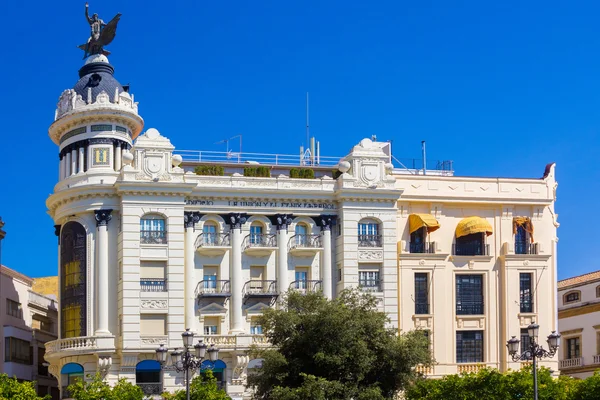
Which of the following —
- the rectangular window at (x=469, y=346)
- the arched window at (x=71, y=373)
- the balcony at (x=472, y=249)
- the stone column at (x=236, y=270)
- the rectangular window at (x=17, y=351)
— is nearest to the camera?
the arched window at (x=71, y=373)

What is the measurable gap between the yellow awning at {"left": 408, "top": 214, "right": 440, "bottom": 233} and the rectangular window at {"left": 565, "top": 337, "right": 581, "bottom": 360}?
1796 centimetres

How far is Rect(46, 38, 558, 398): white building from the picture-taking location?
68750mm

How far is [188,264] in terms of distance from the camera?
70.1 m

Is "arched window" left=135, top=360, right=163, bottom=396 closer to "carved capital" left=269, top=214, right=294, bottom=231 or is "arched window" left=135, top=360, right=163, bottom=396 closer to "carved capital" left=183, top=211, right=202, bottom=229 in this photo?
"carved capital" left=183, top=211, right=202, bottom=229

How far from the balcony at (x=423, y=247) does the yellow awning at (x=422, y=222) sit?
2.78 ft

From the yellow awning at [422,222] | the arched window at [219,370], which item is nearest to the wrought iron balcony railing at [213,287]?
the arched window at [219,370]

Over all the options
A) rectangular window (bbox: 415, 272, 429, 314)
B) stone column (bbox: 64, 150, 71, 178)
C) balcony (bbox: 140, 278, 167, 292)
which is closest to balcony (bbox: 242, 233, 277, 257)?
balcony (bbox: 140, 278, 167, 292)

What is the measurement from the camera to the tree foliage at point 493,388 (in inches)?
2365

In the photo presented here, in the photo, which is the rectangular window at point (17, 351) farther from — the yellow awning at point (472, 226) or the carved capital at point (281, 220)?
the yellow awning at point (472, 226)

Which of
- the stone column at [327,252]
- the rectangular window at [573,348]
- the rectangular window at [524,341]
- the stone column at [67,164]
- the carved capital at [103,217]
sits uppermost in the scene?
the stone column at [67,164]

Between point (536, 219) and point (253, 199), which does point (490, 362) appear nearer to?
point (536, 219)

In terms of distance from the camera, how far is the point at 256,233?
237ft

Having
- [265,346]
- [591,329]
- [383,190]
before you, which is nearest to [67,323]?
[265,346]

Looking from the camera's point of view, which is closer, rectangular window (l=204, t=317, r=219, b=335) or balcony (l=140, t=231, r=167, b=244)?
balcony (l=140, t=231, r=167, b=244)
